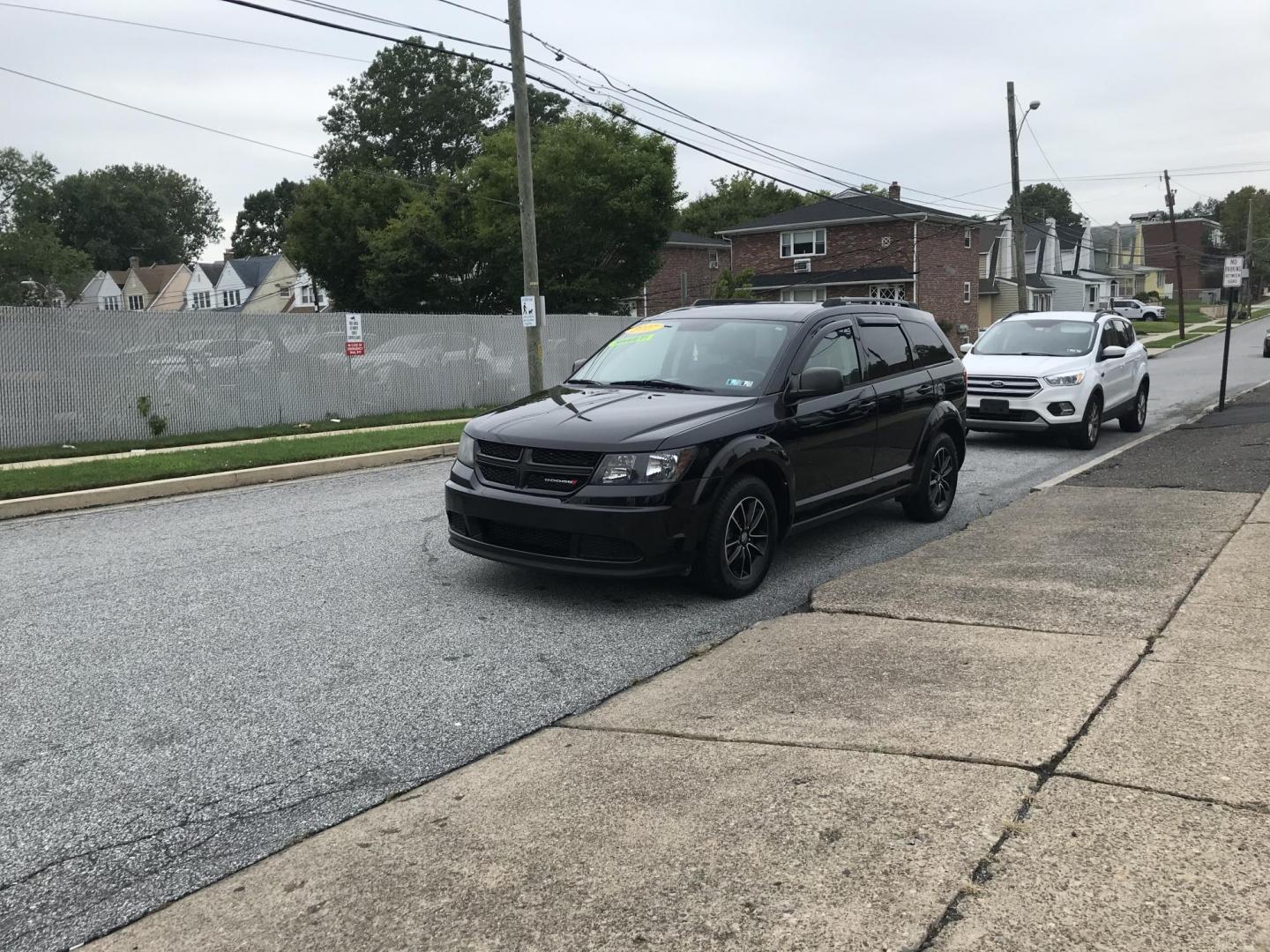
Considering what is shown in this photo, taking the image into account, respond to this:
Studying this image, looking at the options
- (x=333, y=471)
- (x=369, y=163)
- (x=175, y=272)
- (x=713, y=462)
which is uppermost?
(x=369, y=163)

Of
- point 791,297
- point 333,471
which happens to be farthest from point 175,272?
point 333,471

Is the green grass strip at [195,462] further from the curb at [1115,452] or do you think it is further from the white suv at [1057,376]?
the curb at [1115,452]

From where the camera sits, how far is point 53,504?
10305 mm

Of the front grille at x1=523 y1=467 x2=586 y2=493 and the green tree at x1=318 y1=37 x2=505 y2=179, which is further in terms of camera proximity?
the green tree at x1=318 y1=37 x2=505 y2=179

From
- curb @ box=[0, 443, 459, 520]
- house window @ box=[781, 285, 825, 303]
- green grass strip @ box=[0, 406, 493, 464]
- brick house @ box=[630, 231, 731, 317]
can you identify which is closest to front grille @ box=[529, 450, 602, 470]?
curb @ box=[0, 443, 459, 520]

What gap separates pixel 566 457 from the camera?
5906mm

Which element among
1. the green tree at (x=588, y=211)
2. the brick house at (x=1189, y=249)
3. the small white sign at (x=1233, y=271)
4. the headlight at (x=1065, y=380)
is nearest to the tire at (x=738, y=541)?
the headlight at (x=1065, y=380)

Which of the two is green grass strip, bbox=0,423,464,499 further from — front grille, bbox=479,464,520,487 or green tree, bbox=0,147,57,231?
green tree, bbox=0,147,57,231

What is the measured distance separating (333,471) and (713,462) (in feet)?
26.2

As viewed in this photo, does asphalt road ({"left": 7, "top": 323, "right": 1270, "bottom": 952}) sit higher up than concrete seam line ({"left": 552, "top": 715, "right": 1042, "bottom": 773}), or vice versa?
concrete seam line ({"left": 552, "top": 715, "right": 1042, "bottom": 773})

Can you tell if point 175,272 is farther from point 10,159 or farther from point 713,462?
point 713,462

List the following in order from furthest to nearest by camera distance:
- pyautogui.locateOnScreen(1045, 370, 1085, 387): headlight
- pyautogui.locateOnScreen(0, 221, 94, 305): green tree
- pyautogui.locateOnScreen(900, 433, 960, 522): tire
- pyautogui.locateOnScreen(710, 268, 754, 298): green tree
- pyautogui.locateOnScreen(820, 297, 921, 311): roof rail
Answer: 1. pyautogui.locateOnScreen(0, 221, 94, 305): green tree
2. pyautogui.locateOnScreen(710, 268, 754, 298): green tree
3. pyautogui.locateOnScreen(1045, 370, 1085, 387): headlight
4. pyautogui.locateOnScreen(900, 433, 960, 522): tire
5. pyautogui.locateOnScreen(820, 297, 921, 311): roof rail

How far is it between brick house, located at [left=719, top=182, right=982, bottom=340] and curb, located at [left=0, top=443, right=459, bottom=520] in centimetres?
3804

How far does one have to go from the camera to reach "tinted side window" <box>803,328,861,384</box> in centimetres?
726
